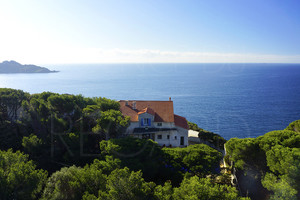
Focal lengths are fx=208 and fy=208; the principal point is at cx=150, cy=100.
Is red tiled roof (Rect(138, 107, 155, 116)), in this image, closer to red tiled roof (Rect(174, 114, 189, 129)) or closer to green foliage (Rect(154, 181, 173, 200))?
red tiled roof (Rect(174, 114, 189, 129))

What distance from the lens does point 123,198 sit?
1536 centimetres

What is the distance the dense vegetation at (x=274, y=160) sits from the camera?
17.2m

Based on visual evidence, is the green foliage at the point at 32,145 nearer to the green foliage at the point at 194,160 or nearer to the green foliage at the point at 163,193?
the green foliage at the point at 194,160

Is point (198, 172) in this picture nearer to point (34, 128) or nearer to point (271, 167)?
point (271, 167)

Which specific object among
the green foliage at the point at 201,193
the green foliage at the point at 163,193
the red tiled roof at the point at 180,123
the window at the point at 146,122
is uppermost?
the window at the point at 146,122

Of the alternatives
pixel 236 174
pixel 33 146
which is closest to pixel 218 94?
pixel 236 174

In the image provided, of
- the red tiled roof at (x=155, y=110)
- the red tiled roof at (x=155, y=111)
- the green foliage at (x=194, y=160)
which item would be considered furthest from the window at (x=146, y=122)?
the green foliage at (x=194, y=160)

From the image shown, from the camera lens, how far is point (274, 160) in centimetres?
1967

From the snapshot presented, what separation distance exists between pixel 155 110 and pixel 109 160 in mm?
16087

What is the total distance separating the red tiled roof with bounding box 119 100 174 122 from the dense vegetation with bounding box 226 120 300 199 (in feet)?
40.8

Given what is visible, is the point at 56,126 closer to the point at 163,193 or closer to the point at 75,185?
the point at 75,185

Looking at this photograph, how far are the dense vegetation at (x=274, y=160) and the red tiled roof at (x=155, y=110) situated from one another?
1245cm

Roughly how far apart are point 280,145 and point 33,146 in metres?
28.5

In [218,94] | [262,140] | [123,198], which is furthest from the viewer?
[218,94]
